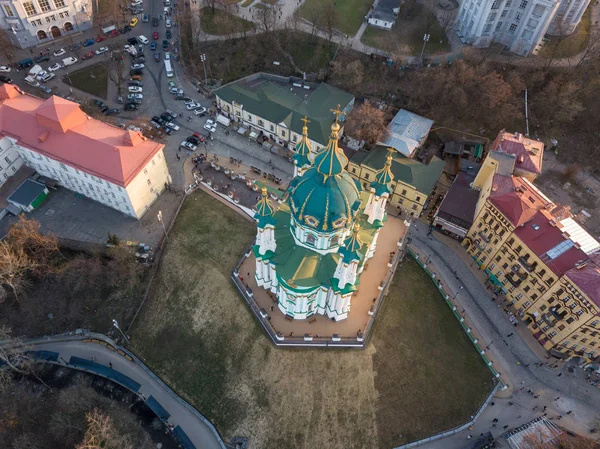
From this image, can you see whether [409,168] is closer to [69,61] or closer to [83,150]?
[83,150]

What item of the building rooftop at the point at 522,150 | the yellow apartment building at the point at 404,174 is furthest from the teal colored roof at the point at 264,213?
the building rooftop at the point at 522,150

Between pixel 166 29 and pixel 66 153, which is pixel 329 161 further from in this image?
pixel 166 29

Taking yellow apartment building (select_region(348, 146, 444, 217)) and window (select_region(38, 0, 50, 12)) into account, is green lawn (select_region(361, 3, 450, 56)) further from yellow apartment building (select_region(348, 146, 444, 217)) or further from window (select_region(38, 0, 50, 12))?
window (select_region(38, 0, 50, 12))

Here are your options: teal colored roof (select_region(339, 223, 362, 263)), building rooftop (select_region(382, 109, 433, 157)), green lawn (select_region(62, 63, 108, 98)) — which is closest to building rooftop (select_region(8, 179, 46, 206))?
green lawn (select_region(62, 63, 108, 98))

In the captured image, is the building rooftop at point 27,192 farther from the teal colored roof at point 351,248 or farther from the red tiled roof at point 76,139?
the teal colored roof at point 351,248

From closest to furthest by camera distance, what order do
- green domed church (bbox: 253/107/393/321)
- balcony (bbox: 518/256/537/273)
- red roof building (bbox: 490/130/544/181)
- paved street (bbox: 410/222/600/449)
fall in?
green domed church (bbox: 253/107/393/321) < paved street (bbox: 410/222/600/449) < balcony (bbox: 518/256/537/273) < red roof building (bbox: 490/130/544/181)

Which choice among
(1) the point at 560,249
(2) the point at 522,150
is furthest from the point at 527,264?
(2) the point at 522,150
